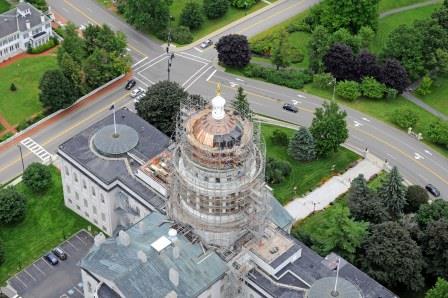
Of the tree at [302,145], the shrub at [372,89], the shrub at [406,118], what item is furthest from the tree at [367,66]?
the tree at [302,145]

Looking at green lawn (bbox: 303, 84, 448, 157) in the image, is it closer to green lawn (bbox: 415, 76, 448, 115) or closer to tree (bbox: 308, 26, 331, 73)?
green lawn (bbox: 415, 76, 448, 115)

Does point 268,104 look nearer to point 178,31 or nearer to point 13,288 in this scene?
point 178,31

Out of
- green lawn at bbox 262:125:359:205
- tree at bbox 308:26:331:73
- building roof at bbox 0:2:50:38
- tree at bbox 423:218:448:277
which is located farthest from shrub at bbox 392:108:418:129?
building roof at bbox 0:2:50:38

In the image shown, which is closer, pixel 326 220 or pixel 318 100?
pixel 326 220

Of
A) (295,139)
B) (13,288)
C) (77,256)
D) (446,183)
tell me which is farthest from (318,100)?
(13,288)

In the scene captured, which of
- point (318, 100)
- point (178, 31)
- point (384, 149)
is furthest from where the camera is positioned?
point (178, 31)

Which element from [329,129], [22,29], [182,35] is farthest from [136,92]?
[329,129]
